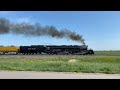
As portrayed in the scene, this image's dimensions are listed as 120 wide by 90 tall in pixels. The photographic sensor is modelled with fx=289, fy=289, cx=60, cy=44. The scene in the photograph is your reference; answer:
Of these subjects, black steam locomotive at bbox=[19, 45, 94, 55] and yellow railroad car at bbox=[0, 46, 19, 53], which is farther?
yellow railroad car at bbox=[0, 46, 19, 53]

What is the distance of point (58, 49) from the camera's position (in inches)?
2355

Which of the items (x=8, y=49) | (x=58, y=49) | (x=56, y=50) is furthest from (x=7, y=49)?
(x=58, y=49)

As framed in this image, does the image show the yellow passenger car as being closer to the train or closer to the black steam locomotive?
the train

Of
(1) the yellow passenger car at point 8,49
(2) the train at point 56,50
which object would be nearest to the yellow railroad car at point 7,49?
(1) the yellow passenger car at point 8,49

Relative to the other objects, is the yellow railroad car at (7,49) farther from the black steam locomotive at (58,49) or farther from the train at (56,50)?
the black steam locomotive at (58,49)

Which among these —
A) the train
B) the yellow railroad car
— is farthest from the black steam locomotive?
the yellow railroad car

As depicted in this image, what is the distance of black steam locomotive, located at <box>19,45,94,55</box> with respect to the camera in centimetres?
5903

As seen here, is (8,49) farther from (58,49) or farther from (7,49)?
(58,49)

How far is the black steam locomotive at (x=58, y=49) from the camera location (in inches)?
2324
